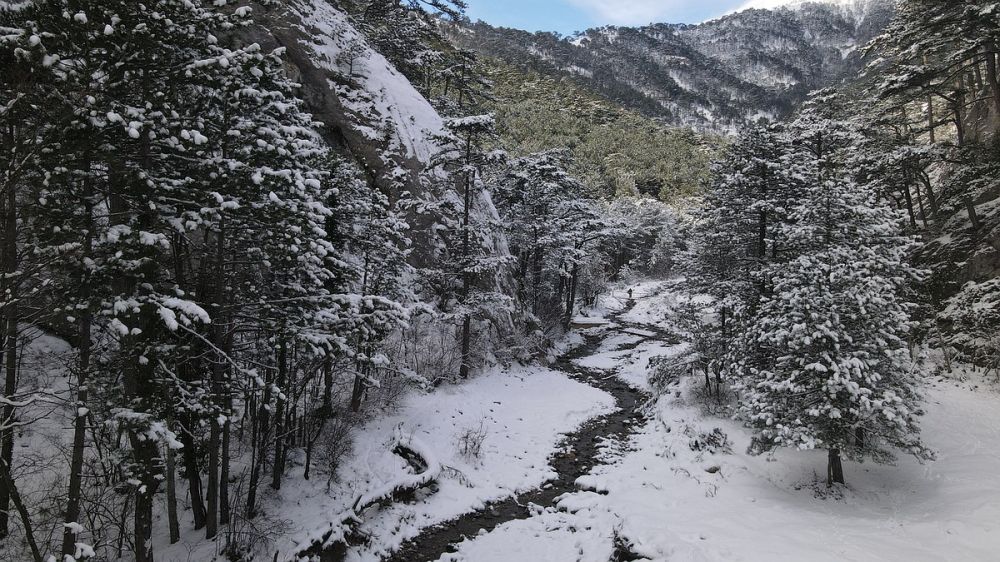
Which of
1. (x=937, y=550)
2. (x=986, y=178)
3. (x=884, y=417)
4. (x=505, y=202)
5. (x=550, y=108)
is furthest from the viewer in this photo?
(x=550, y=108)

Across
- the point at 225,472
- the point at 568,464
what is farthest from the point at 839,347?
the point at 225,472

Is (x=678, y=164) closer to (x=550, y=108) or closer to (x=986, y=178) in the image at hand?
(x=550, y=108)

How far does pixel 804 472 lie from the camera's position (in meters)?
11.0

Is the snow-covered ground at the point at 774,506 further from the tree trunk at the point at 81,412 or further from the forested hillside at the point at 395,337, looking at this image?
the tree trunk at the point at 81,412

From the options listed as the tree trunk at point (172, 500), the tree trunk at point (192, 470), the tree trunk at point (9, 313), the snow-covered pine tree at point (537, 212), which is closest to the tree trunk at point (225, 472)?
the tree trunk at point (192, 470)

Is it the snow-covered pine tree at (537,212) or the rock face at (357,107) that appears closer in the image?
the rock face at (357,107)

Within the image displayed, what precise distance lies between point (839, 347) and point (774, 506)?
3.62 metres

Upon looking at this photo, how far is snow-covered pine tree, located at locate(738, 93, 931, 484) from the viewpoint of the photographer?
9.09m

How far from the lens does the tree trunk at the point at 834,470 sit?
9961mm

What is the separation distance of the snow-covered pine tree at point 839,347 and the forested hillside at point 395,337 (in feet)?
0.28

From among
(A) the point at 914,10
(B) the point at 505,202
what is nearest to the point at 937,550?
(A) the point at 914,10

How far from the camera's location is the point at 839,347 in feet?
30.8

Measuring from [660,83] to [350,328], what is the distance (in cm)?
18670

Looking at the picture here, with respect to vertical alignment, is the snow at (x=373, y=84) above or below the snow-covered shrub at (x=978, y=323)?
above
